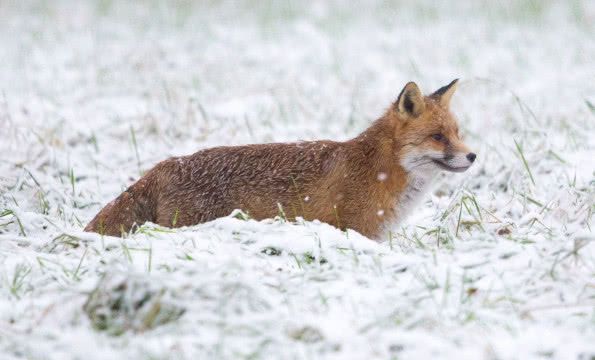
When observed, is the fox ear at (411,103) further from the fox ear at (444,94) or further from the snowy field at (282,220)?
the snowy field at (282,220)

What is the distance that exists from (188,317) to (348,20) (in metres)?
13.7

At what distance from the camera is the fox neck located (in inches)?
253

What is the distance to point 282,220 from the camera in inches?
219

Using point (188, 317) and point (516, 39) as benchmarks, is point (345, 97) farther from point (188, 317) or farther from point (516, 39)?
point (188, 317)

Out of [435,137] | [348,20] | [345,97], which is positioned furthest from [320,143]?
[348,20]

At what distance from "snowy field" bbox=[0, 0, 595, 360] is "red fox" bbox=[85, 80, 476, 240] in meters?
0.34

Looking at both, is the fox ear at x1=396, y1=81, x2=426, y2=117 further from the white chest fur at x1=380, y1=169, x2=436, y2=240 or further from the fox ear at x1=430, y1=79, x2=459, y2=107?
the white chest fur at x1=380, y1=169, x2=436, y2=240

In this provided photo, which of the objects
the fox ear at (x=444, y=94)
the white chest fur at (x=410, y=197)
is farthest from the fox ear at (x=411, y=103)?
the white chest fur at (x=410, y=197)

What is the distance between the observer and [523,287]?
4.43 metres

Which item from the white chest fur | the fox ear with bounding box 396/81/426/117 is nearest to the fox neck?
the white chest fur

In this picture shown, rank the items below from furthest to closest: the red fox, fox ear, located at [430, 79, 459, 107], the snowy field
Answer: fox ear, located at [430, 79, 459, 107] < the red fox < the snowy field

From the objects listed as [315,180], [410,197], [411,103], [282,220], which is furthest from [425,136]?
[282,220]

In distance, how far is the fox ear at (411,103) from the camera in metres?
6.49

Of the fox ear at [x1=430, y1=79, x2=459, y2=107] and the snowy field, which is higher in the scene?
the fox ear at [x1=430, y1=79, x2=459, y2=107]
